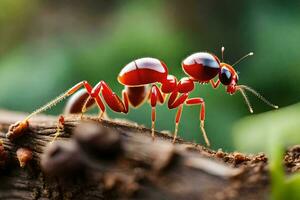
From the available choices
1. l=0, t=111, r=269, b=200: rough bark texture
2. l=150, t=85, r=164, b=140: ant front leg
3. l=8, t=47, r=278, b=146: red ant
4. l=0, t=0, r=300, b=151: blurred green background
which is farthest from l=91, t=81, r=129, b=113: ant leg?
l=0, t=0, r=300, b=151: blurred green background

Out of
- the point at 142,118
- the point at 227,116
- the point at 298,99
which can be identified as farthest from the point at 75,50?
the point at 298,99

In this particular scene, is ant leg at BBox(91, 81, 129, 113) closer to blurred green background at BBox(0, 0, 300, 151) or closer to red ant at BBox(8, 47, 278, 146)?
red ant at BBox(8, 47, 278, 146)

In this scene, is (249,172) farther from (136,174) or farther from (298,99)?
(298,99)

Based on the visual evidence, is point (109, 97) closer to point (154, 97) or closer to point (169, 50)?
point (154, 97)

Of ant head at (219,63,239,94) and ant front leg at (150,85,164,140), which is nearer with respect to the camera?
ant front leg at (150,85,164,140)

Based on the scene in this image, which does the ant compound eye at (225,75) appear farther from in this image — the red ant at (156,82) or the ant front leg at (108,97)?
the ant front leg at (108,97)

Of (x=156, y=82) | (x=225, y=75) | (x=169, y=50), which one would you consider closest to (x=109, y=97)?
(x=156, y=82)
